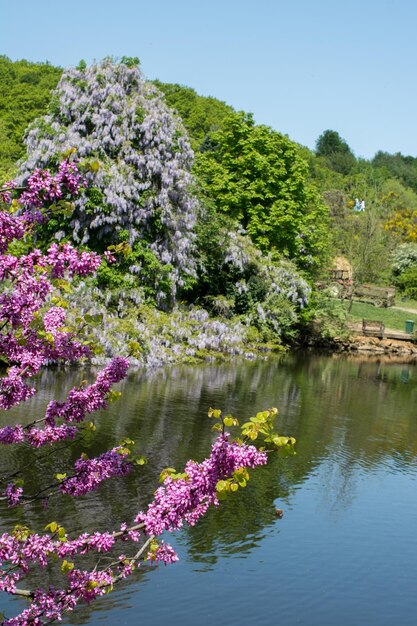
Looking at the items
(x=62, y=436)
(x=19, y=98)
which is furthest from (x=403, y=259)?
(x=62, y=436)

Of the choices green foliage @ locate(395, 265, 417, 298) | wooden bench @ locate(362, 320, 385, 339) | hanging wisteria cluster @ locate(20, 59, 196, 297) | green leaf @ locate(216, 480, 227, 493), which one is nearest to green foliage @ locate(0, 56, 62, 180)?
hanging wisteria cluster @ locate(20, 59, 196, 297)

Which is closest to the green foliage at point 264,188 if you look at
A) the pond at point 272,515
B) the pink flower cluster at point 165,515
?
the pond at point 272,515

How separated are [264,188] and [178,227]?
376 inches

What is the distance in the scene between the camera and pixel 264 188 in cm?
4297

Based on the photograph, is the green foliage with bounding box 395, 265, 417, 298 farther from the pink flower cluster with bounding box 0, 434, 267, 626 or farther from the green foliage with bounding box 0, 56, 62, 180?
the pink flower cluster with bounding box 0, 434, 267, 626

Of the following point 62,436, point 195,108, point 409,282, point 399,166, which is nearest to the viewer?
point 62,436

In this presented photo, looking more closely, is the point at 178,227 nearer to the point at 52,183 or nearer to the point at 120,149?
the point at 120,149

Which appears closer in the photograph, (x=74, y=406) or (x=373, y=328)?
(x=74, y=406)

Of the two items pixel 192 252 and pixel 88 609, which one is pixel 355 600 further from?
pixel 192 252

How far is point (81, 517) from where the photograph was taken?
46.5 ft

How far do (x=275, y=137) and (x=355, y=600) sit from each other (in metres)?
34.3

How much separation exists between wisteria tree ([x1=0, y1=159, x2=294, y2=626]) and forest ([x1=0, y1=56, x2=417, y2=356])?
16469 millimetres

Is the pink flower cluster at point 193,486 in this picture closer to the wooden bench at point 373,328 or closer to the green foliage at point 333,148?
the wooden bench at point 373,328

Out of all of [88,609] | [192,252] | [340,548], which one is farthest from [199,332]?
[88,609]
